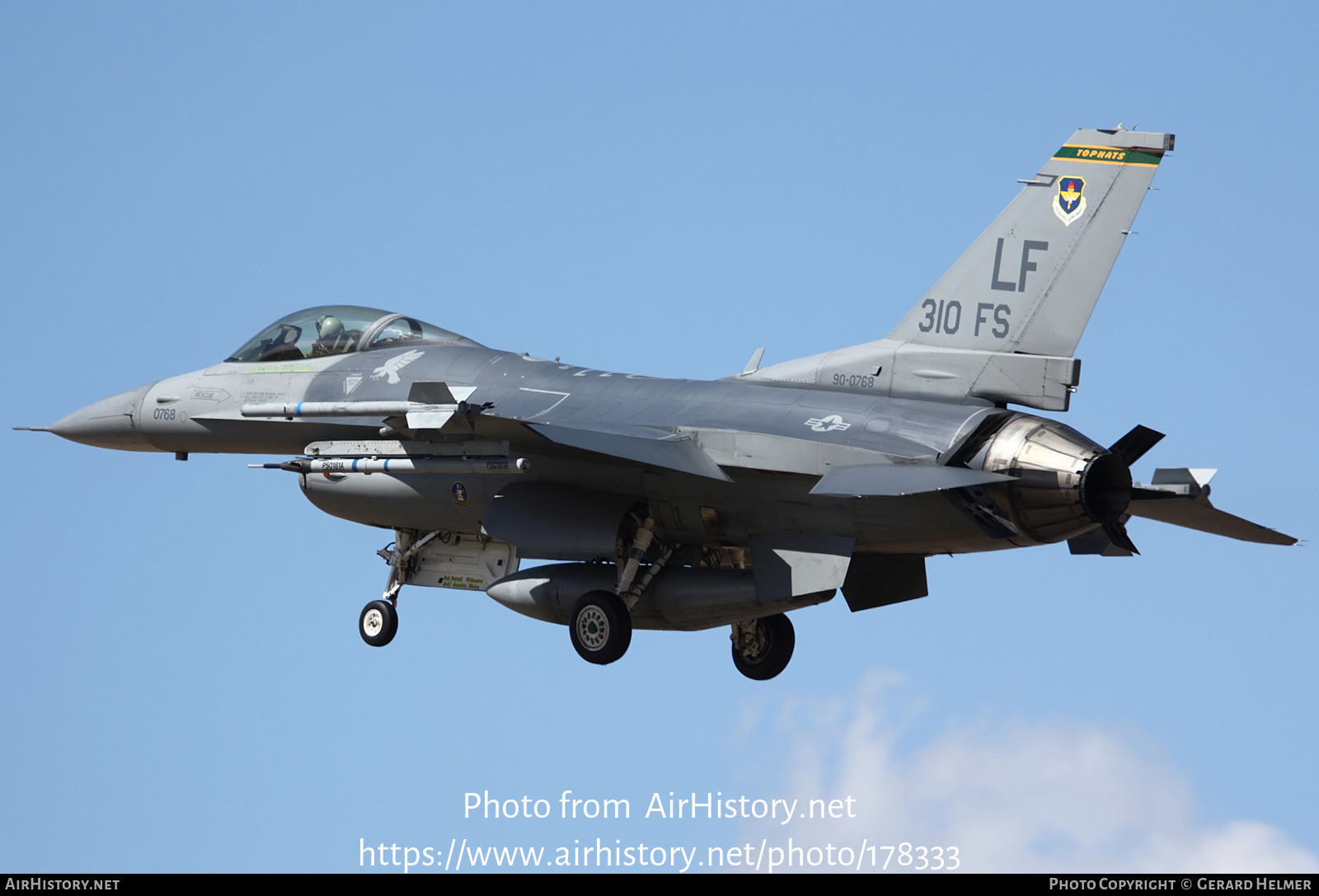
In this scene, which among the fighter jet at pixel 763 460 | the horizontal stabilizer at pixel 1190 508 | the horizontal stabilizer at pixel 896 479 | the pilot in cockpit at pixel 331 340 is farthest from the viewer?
the pilot in cockpit at pixel 331 340

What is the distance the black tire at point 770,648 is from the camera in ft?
63.7

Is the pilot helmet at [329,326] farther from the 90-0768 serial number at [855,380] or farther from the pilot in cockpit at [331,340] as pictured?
the 90-0768 serial number at [855,380]

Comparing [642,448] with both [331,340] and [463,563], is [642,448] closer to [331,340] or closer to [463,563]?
[463,563]

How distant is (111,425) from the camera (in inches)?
824

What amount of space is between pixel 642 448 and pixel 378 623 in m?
4.61

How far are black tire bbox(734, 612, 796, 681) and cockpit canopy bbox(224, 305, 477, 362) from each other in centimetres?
439

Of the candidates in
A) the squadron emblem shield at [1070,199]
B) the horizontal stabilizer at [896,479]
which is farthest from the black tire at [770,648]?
the squadron emblem shield at [1070,199]

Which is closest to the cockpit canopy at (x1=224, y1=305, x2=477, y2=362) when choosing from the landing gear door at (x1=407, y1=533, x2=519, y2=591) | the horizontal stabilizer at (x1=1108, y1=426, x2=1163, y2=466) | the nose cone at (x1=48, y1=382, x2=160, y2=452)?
the nose cone at (x1=48, y1=382, x2=160, y2=452)

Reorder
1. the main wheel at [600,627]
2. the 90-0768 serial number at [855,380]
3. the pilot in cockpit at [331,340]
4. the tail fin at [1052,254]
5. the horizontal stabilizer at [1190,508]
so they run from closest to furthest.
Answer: the horizontal stabilizer at [1190,508] → the tail fin at [1052,254] → the 90-0768 serial number at [855,380] → the main wheel at [600,627] → the pilot in cockpit at [331,340]

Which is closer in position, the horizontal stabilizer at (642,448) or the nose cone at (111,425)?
the horizontal stabilizer at (642,448)

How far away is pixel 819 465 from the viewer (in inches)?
643

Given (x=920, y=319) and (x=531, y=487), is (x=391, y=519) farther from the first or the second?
(x=920, y=319)

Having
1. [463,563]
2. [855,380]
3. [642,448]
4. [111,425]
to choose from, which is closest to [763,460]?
[642,448]

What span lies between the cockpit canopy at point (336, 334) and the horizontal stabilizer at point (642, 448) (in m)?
3.64
